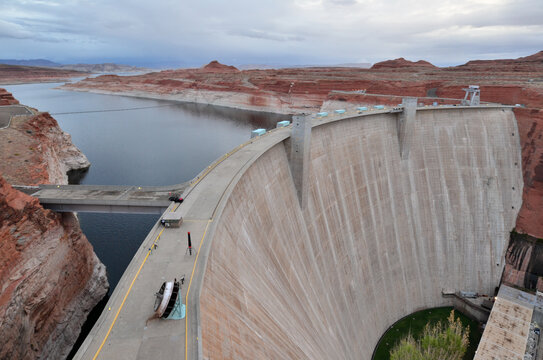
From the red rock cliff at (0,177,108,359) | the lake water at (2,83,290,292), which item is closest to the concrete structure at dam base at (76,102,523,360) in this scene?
the red rock cliff at (0,177,108,359)

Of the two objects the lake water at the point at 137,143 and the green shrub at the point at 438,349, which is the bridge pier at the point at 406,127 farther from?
the lake water at the point at 137,143

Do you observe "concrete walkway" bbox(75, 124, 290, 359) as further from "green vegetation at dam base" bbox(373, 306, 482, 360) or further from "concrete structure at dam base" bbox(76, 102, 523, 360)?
"green vegetation at dam base" bbox(373, 306, 482, 360)

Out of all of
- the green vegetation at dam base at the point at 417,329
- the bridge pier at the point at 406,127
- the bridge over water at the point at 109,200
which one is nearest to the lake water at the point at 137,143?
the bridge over water at the point at 109,200

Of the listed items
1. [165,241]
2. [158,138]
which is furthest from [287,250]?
[158,138]

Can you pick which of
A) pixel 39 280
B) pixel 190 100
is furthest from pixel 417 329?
pixel 190 100

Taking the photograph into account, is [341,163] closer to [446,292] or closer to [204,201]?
[204,201]

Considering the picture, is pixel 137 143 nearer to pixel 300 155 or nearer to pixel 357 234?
pixel 300 155
